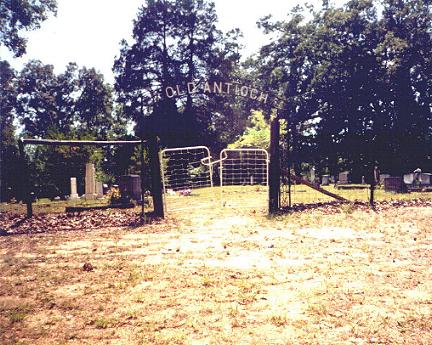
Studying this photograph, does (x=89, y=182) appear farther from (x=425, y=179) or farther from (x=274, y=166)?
(x=425, y=179)

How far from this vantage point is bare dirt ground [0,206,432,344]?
324 cm

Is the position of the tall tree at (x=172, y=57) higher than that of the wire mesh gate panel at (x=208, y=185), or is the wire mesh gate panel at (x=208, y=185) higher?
the tall tree at (x=172, y=57)

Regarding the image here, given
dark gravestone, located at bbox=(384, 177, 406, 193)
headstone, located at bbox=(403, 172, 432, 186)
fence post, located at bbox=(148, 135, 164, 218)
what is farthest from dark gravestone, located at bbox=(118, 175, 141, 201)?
headstone, located at bbox=(403, 172, 432, 186)

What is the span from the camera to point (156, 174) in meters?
10.6

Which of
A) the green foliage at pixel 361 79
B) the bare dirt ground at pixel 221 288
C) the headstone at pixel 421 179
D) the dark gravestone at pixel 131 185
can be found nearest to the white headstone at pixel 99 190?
the dark gravestone at pixel 131 185

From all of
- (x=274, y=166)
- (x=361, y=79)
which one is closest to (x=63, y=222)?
(x=274, y=166)

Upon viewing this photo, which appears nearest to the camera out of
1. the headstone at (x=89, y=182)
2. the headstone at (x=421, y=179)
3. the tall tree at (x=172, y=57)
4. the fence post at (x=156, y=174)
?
the fence post at (x=156, y=174)

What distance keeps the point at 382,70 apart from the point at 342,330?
36.1m

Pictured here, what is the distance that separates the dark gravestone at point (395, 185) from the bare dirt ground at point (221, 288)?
12651mm

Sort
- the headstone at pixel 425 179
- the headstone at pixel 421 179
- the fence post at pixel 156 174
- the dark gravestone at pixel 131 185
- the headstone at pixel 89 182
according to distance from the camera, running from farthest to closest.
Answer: the headstone at pixel 425 179
the headstone at pixel 421 179
the headstone at pixel 89 182
the dark gravestone at pixel 131 185
the fence post at pixel 156 174

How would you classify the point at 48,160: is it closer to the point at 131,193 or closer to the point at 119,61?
the point at 131,193

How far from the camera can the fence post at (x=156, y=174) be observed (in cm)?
1060

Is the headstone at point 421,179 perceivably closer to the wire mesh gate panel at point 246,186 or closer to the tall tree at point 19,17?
the wire mesh gate panel at point 246,186

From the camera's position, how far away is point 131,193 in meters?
15.8
